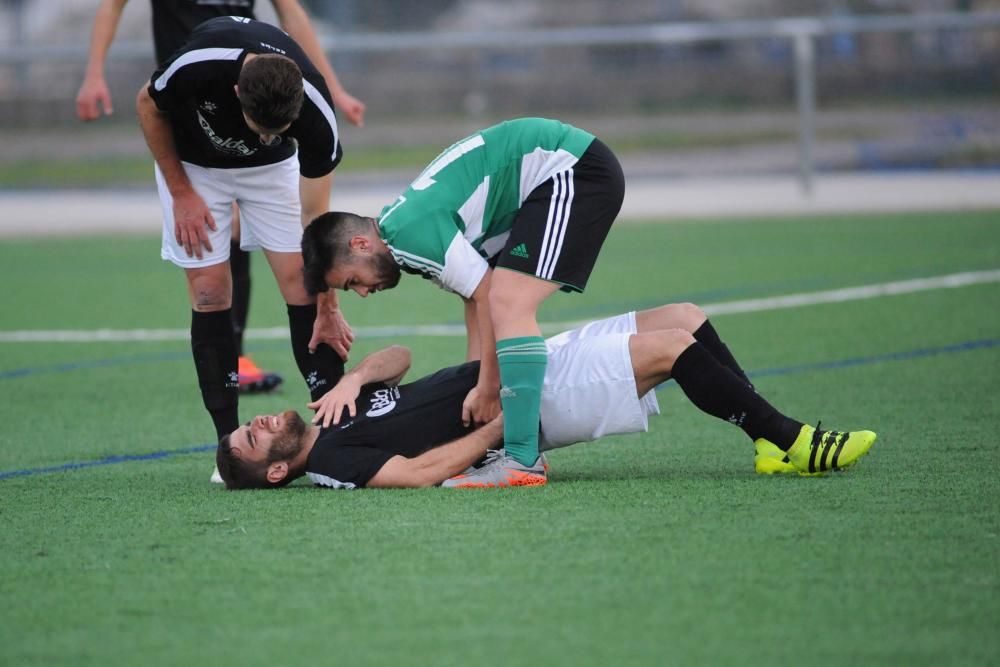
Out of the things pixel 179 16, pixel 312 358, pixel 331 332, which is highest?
pixel 179 16

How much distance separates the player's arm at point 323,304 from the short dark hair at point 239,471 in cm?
73

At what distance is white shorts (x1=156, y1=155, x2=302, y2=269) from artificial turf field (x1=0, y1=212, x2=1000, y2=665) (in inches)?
31.7

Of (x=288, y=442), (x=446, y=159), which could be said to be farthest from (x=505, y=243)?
(x=288, y=442)

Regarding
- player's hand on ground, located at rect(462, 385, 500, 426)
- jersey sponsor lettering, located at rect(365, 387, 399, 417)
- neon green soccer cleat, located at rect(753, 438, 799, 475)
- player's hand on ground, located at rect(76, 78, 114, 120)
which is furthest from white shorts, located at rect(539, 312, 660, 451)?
player's hand on ground, located at rect(76, 78, 114, 120)

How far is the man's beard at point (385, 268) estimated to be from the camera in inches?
184

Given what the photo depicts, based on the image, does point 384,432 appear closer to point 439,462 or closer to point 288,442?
point 439,462

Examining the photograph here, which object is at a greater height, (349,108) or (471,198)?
(349,108)

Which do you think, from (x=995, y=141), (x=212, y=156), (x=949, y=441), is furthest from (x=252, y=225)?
(x=995, y=141)

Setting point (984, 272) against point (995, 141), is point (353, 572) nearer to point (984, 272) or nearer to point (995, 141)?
point (984, 272)

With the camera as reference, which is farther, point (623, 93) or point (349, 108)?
point (623, 93)

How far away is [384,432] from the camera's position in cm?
478

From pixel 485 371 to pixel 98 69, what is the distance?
8.49ft

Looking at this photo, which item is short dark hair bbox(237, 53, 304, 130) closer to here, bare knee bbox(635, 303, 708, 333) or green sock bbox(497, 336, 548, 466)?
green sock bbox(497, 336, 548, 466)

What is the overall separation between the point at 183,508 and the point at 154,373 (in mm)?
3209
